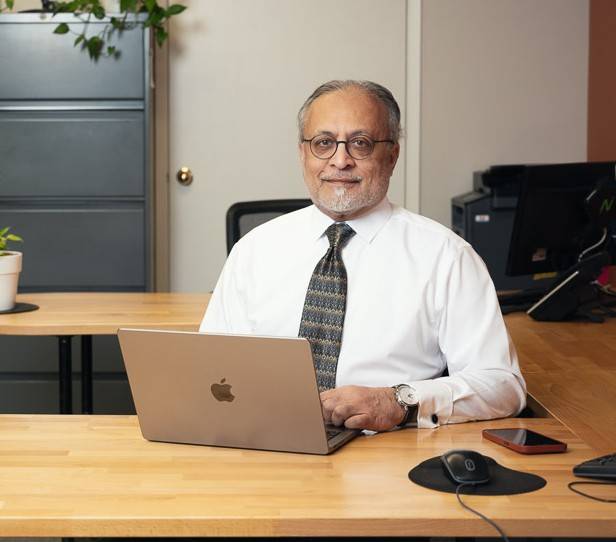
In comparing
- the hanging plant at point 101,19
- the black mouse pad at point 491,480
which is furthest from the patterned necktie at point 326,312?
the hanging plant at point 101,19

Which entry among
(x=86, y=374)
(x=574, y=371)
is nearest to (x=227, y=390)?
(x=574, y=371)

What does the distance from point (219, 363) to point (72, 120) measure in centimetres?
315

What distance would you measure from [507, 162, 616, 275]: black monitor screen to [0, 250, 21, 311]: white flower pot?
1.55m

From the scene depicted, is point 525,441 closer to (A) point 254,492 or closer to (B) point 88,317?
(A) point 254,492

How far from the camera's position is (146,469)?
1558mm

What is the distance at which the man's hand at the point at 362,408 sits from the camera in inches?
69.7

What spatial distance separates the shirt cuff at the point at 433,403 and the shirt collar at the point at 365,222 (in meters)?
0.45

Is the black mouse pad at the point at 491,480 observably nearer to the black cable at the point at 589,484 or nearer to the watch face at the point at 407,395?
the black cable at the point at 589,484

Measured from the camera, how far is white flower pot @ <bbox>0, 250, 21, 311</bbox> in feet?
9.84

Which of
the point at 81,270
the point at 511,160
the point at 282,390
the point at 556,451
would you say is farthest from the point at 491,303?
the point at 511,160

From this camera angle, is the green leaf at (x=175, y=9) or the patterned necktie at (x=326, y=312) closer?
the patterned necktie at (x=326, y=312)

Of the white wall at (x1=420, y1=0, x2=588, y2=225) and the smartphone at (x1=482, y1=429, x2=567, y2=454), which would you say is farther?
the white wall at (x1=420, y1=0, x2=588, y2=225)

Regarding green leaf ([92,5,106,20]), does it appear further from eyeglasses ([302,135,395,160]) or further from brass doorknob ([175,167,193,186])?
eyeglasses ([302,135,395,160])

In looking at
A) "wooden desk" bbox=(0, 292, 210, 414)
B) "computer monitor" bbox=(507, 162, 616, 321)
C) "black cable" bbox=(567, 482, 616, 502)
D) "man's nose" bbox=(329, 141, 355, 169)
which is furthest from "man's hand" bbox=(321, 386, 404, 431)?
"computer monitor" bbox=(507, 162, 616, 321)
